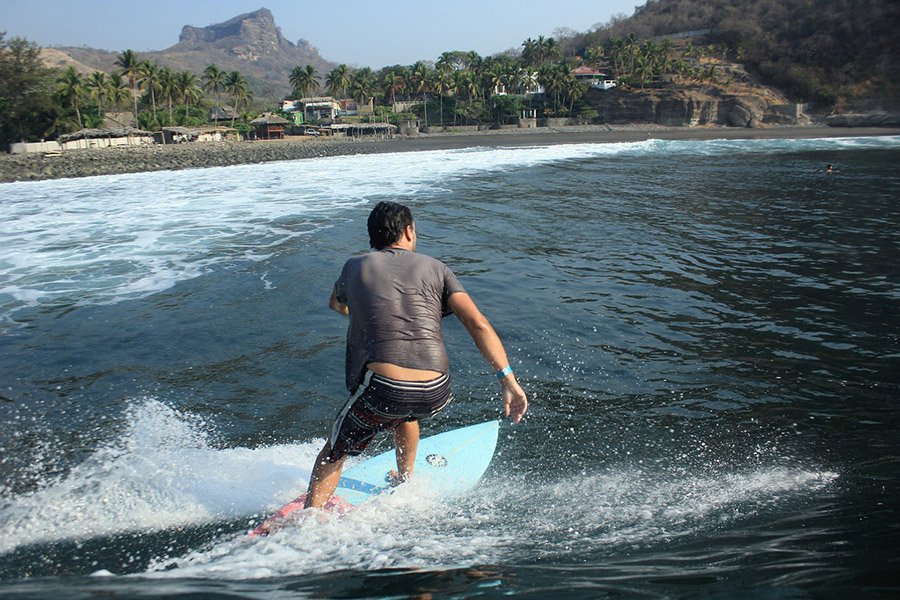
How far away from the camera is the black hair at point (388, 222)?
3.57 meters

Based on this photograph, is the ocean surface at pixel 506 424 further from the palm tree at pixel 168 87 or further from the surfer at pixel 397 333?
the palm tree at pixel 168 87

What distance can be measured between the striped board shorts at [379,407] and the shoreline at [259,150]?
42.8 meters

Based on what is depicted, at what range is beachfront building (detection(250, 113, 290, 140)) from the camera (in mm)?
76312

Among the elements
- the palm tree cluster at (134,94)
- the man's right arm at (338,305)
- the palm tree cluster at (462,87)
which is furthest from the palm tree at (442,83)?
the man's right arm at (338,305)

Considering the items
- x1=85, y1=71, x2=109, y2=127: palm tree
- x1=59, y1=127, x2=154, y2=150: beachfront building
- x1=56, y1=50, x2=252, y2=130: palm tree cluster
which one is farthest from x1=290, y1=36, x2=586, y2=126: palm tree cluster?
x1=59, y1=127, x2=154, y2=150: beachfront building

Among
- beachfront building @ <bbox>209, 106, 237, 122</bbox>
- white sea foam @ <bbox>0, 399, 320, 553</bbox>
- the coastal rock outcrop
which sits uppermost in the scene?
beachfront building @ <bbox>209, 106, 237, 122</bbox>

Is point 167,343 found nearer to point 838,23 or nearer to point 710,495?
point 710,495

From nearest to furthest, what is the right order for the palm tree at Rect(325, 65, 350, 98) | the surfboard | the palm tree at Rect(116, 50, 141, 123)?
1. the surfboard
2. the palm tree at Rect(116, 50, 141, 123)
3. the palm tree at Rect(325, 65, 350, 98)

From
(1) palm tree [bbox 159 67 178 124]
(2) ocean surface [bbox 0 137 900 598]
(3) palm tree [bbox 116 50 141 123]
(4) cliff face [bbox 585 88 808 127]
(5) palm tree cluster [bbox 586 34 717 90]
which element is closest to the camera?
(2) ocean surface [bbox 0 137 900 598]

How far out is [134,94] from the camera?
78.6 metres

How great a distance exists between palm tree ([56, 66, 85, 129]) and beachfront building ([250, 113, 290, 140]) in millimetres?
19219

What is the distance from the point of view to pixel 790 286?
10.6m

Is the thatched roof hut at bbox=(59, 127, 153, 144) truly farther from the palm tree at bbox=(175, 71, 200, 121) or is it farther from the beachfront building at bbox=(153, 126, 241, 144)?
the palm tree at bbox=(175, 71, 200, 121)

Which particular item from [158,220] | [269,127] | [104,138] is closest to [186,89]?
[269,127]
